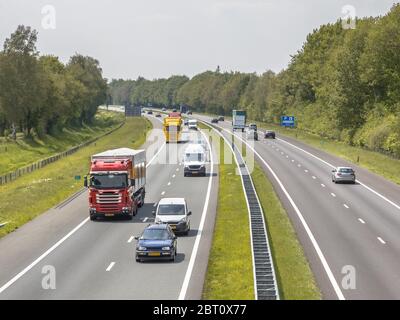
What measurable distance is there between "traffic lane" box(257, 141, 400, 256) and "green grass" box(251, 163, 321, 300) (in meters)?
4.74

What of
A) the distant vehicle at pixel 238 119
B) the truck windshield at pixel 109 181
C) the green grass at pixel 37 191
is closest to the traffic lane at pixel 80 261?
the truck windshield at pixel 109 181

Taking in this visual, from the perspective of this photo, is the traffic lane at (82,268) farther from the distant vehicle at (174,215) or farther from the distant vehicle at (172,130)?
the distant vehicle at (172,130)

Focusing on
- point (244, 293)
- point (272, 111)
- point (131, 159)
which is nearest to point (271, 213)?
point (131, 159)

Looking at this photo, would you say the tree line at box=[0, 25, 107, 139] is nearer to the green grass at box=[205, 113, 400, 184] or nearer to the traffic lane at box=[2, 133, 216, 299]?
the green grass at box=[205, 113, 400, 184]

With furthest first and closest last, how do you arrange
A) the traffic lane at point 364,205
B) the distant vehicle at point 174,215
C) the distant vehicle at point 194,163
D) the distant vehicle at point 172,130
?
the distant vehicle at point 172,130, the distant vehicle at point 194,163, the traffic lane at point 364,205, the distant vehicle at point 174,215

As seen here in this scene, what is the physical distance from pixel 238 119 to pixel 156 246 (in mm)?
108793

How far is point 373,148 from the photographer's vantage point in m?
93.2

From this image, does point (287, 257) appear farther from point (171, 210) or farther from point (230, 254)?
point (171, 210)

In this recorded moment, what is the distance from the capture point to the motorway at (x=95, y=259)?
27016 mm

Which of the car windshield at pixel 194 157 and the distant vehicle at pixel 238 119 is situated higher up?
the car windshield at pixel 194 157

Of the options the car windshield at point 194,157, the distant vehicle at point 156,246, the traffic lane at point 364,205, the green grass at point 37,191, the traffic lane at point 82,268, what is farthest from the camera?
the car windshield at point 194,157

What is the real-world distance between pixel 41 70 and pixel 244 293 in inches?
4083

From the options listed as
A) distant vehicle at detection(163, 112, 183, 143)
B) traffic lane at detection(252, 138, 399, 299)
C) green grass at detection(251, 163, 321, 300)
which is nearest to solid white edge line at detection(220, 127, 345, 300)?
traffic lane at detection(252, 138, 399, 299)
